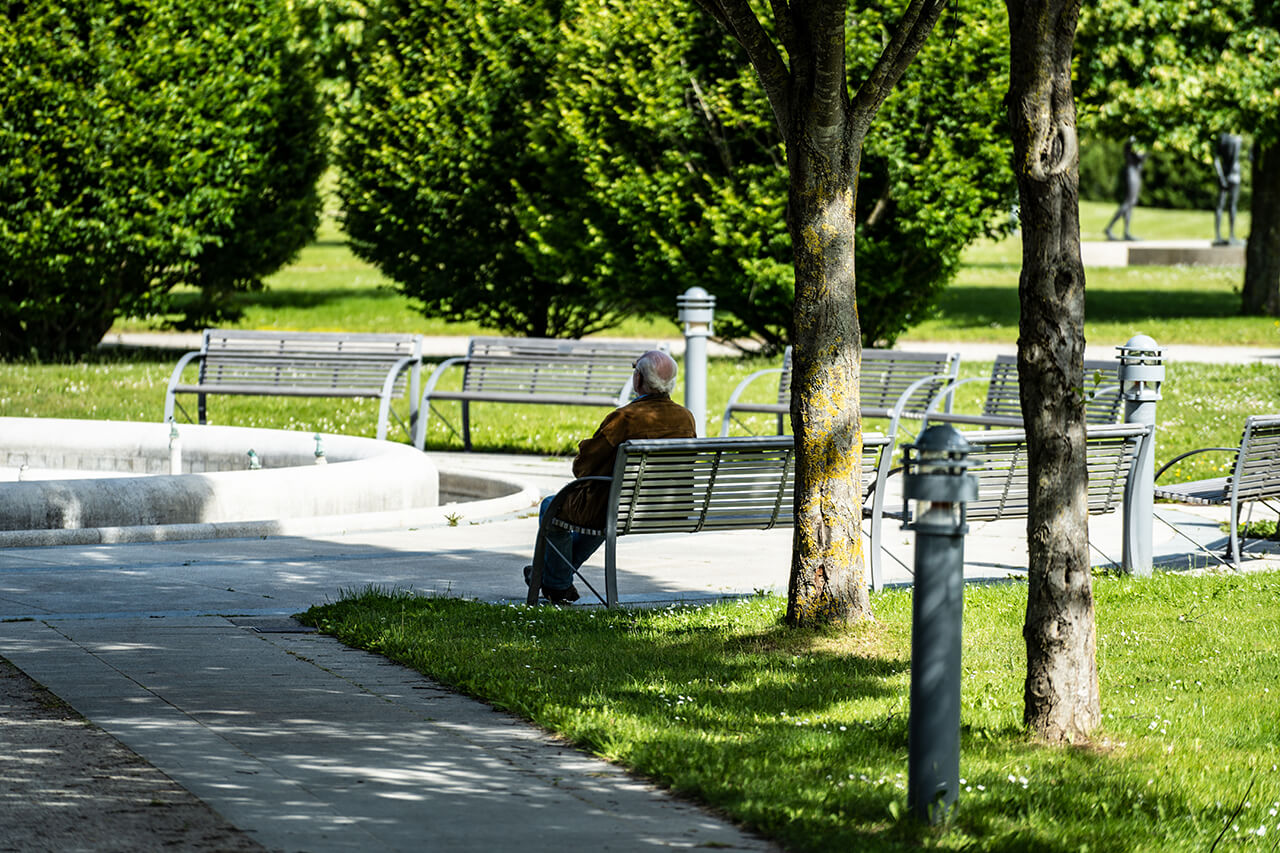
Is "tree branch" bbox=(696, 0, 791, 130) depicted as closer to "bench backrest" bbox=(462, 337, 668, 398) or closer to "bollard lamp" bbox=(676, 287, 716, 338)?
"bollard lamp" bbox=(676, 287, 716, 338)

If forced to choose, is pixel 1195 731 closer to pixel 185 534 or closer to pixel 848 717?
pixel 848 717

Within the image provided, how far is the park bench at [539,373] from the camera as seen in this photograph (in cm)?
1355

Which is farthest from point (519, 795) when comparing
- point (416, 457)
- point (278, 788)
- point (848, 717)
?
point (416, 457)

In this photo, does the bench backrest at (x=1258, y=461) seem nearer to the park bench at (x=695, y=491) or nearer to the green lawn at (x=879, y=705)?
the green lawn at (x=879, y=705)

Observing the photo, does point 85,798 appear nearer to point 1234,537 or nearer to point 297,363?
point 1234,537

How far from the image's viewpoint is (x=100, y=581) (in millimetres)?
7512

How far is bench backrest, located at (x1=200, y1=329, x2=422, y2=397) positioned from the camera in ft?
46.5

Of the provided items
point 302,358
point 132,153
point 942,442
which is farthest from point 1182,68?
point 942,442

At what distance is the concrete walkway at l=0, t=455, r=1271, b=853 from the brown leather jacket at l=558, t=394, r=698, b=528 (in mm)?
538

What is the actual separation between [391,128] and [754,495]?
13625 millimetres

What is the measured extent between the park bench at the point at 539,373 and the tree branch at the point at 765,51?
23.2ft

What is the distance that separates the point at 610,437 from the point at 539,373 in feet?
22.4

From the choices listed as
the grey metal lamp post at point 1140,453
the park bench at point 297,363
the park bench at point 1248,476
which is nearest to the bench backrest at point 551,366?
the park bench at point 297,363

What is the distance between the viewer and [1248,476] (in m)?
8.50
